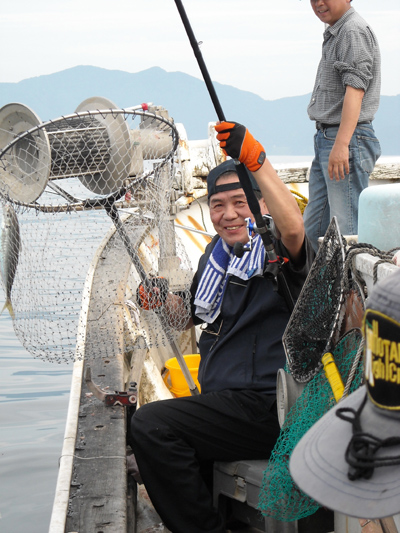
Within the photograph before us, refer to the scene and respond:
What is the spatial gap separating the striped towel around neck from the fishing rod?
0.82 ft

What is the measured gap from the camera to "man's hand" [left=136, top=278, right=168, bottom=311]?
3.85 metres

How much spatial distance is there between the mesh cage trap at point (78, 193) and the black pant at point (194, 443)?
853mm

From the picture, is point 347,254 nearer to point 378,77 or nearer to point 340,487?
point 340,487

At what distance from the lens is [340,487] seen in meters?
1.25

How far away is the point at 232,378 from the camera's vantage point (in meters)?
3.25

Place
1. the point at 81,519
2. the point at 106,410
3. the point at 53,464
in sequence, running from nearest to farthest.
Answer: the point at 81,519 → the point at 106,410 → the point at 53,464

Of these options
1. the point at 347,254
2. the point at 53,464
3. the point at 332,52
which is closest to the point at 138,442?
the point at 347,254

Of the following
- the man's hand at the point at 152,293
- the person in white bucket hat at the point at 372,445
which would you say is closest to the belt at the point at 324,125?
the man's hand at the point at 152,293

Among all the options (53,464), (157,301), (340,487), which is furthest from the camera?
(53,464)

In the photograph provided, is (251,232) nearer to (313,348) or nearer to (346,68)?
(313,348)

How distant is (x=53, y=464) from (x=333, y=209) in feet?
15.4

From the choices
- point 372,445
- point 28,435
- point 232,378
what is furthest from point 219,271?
point 28,435

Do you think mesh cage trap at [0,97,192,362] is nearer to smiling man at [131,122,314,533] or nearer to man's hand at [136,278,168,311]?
man's hand at [136,278,168,311]

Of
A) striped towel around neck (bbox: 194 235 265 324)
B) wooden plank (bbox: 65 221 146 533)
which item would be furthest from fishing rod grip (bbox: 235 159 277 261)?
wooden plank (bbox: 65 221 146 533)
